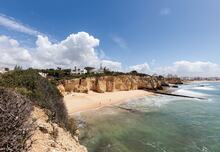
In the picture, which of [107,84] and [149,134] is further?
[107,84]

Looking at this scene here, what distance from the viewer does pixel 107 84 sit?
177 ft

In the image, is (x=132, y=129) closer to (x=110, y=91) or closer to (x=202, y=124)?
(x=202, y=124)

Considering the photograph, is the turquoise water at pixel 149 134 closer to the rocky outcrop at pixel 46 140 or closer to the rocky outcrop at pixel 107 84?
the rocky outcrop at pixel 46 140

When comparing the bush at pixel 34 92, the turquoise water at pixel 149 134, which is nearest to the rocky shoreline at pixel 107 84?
the turquoise water at pixel 149 134

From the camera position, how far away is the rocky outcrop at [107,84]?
4441 cm

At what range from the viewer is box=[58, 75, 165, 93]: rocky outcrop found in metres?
44.4

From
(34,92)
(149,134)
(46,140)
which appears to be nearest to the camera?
(46,140)

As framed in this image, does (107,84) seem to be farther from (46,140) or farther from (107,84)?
(46,140)

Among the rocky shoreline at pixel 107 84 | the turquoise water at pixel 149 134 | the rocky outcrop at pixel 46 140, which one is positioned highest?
the rocky shoreline at pixel 107 84

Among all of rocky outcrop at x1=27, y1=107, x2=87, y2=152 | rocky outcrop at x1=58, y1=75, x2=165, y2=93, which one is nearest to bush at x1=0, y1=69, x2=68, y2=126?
rocky outcrop at x1=27, y1=107, x2=87, y2=152

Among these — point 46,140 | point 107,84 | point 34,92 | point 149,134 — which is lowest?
point 149,134

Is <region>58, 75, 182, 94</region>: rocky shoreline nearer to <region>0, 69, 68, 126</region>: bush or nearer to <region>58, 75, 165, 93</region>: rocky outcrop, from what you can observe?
<region>58, 75, 165, 93</region>: rocky outcrop

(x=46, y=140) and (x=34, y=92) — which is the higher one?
(x=34, y=92)

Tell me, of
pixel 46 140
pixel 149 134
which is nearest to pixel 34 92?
pixel 46 140
